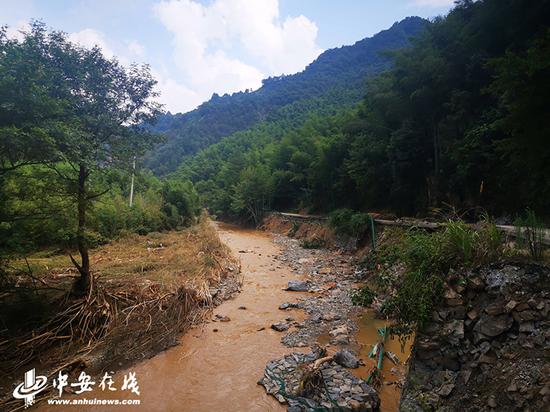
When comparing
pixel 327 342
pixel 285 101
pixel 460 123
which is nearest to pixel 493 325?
pixel 327 342

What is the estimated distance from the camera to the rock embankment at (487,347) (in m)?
3.00

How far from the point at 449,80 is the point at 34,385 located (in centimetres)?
1747

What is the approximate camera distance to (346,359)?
5820 millimetres

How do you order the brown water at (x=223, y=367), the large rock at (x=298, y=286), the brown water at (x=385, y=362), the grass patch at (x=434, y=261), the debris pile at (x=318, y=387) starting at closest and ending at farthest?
the grass patch at (x=434, y=261) → the debris pile at (x=318, y=387) → the brown water at (x=385, y=362) → the brown water at (x=223, y=367) → the large rock at (x=298, y=286)

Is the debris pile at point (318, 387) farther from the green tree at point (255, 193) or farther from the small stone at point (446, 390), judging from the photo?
the green tree at point (255, 193)

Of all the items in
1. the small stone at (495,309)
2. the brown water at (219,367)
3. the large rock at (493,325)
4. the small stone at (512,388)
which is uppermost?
the small stone at (495,309)

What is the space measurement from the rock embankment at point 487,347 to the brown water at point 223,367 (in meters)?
1.34

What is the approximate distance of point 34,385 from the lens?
5363 millimetres

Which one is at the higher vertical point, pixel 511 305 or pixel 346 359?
pixel 511 305

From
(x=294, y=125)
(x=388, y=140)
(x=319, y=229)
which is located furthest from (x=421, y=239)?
(x=294, y=125)

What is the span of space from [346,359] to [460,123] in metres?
11.9

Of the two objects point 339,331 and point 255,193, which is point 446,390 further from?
point 255,193

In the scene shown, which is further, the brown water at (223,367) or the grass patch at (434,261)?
the brown water at (223,367)

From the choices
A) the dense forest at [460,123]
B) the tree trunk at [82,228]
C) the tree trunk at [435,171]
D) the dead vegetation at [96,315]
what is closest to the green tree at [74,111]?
the tree trunk at [82,228]
